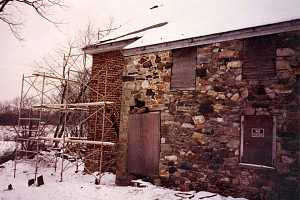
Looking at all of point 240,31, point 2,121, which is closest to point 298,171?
point 240,31

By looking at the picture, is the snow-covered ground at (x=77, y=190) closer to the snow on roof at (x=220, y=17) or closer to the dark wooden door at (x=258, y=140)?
the dark wooden door at (x=258, y=140)

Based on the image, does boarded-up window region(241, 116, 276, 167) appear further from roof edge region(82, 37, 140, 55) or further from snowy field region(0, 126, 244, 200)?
roof edge region(82, 37, 140, 55)

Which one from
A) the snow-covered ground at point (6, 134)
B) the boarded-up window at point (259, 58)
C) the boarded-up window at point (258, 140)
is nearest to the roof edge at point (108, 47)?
the boarded-up window at point (259, 58)

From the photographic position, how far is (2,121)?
20.5m

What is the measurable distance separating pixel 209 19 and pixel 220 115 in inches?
122

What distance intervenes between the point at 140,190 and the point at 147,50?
4.13 meters

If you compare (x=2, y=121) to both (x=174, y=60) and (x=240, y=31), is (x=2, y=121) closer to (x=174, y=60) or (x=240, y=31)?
(x=174, y=60)

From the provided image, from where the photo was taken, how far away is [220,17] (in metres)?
9.19

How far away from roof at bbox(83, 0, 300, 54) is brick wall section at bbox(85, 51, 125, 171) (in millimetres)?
726

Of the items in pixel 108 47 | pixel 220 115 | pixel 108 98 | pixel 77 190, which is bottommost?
pixel 77 190

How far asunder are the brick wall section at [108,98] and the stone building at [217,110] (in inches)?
60.0

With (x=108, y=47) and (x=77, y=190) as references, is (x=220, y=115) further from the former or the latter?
(x=108, y=47)

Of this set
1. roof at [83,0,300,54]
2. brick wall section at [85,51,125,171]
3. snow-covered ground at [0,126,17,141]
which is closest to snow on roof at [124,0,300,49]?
roof at [83,0,300,54]

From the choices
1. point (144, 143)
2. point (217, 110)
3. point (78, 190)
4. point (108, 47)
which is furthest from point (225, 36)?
point (78, 190)
